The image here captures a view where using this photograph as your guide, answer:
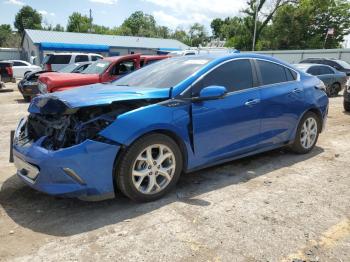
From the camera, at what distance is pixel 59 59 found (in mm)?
19688

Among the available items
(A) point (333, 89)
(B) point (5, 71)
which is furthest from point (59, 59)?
(A) point (333, 89)

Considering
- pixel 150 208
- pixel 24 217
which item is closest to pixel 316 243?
pixel 150 208

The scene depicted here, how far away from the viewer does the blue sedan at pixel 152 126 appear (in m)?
3.76

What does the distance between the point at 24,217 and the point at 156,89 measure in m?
1.93

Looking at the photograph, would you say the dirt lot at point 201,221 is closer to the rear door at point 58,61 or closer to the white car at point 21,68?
the rear door at point 58,61

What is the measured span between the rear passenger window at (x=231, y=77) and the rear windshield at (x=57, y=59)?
1563 centimetres

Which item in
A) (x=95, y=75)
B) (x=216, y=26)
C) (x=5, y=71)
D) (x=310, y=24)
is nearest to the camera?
(x=95, y=75)

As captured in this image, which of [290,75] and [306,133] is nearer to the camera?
[290,75]

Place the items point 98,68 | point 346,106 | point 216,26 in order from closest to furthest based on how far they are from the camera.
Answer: point 98,68, point 346,106, point 216,26

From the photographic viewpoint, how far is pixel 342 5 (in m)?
47.8

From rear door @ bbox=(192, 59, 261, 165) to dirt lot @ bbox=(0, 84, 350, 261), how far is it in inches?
17.7

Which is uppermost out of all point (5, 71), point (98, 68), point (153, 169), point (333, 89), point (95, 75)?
point (98, 68)

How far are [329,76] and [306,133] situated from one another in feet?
36.4

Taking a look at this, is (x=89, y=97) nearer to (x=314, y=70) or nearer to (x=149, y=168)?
(x=149, y=168)
